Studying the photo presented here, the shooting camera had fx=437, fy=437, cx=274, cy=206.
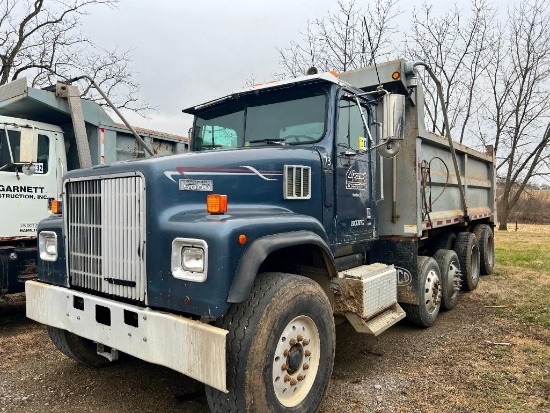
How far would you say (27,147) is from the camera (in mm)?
5320

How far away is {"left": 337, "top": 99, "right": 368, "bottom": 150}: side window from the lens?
4102 millimetres

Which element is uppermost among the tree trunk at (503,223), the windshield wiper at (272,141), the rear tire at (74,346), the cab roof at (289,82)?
the cab roof at (289,82)

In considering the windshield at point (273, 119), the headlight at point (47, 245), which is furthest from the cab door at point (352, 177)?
the headlight at point (47, 245)

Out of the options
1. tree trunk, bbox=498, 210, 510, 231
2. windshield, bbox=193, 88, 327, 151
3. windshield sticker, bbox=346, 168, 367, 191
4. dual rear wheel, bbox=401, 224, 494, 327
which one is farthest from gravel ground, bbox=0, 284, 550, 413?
tree trunk, bbox=498, 210, 510, 231

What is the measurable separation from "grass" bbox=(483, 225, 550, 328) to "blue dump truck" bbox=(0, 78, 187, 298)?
6.16 metres

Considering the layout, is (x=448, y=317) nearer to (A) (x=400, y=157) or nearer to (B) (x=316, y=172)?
(A) (x=400, y=157)

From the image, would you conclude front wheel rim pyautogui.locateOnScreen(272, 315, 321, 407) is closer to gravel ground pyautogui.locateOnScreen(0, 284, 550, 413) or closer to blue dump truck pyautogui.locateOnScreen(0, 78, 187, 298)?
gravel ground pyautogui.locateOnScreen(0, 284, 550, 413)

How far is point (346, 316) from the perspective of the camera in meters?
3.99

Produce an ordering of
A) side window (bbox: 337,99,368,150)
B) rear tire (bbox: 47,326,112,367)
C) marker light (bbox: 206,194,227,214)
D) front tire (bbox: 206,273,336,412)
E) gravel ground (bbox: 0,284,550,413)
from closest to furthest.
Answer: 1. front tire (bbox: 206,273,336,412)
2. marker light (bbox: 206,194,227,214)
3. gravel ground (bbox: 0,284,550,413)
4. rear tire (bbox: 47,326,112,367)
5. side window (bbox: 337,99,368,150)

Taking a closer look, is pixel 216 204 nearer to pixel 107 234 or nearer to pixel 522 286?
pixel 107 234

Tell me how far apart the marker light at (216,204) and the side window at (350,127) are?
5.33ft

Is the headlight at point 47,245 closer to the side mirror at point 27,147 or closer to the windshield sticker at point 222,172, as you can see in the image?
the windshield sticker at point 222,172

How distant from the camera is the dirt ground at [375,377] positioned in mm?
3410

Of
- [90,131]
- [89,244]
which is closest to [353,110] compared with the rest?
[89,244]
